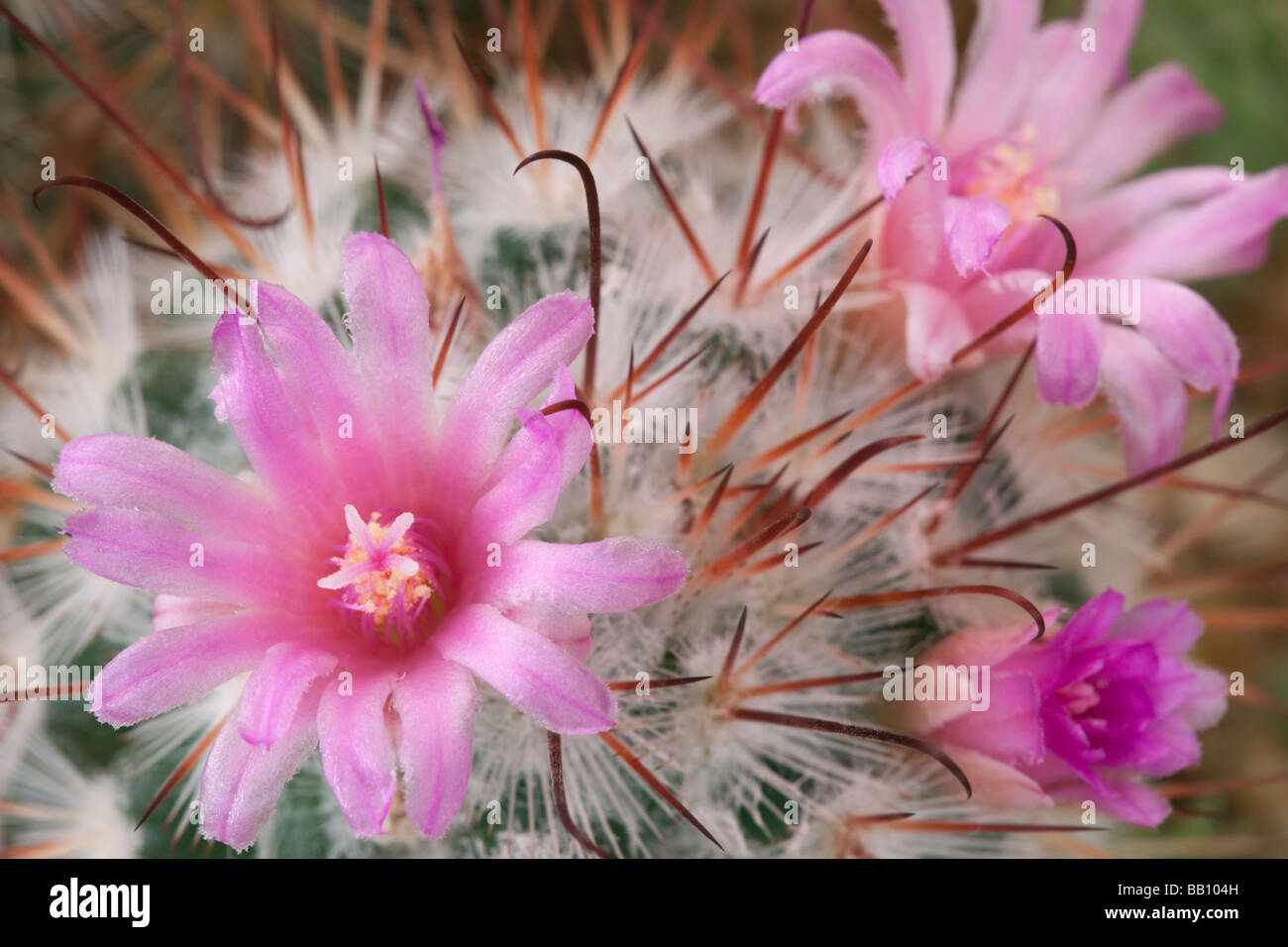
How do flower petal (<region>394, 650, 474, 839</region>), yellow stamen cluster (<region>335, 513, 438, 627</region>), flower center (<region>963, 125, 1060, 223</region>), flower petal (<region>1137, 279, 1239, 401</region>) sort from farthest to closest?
flower center (<region>963, 125, 1060, 223</region>) < flower petal (<region>1137, 279, 1239, 401</region>) < yellow stamen cluster (<region>335, 513, 438, 627</region>) < flower petal (<region>394, 650, 474, 839</region>)

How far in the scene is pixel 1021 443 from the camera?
1086mm

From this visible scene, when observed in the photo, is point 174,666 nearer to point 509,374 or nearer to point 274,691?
point 274,691

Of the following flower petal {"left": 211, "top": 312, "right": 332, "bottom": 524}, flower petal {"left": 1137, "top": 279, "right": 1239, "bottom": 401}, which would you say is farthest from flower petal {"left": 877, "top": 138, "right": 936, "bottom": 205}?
flower petal {"left": 211, "top": 312, "right": 332, "bottom": 524}

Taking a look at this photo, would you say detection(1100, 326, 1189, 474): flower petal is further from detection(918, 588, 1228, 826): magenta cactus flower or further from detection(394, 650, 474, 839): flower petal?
detection(394, 650, 474, 839): flower petal

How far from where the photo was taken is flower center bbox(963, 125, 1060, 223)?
99 cm

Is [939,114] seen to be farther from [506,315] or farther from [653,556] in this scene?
[653,556]

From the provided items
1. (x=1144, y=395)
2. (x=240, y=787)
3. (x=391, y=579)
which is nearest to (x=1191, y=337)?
(x=1144, y=395)

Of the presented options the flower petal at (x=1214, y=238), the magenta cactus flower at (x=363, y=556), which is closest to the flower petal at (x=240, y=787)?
the magenta cactus flower at (x=363, y=556)

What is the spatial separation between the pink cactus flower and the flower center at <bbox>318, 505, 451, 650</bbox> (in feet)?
1.32

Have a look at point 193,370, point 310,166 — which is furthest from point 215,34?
point 193,370

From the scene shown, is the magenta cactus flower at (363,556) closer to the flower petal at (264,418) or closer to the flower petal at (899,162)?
the flower petal at (264,418)

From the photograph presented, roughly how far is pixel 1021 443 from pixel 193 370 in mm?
775

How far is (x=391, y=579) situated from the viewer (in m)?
0.79

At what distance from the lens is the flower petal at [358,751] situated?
69 centimetres
